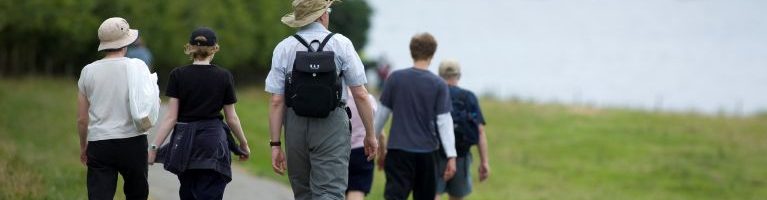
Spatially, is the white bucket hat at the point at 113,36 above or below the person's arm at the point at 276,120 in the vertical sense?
above

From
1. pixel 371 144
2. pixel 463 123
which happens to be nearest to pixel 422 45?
pixel 463 123

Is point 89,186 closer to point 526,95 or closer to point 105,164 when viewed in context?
point 105,164

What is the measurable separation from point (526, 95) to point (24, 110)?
78.7 feet

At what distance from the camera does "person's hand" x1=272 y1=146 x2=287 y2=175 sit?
852 cm

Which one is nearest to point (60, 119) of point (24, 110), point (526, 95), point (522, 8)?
point (24, 110)

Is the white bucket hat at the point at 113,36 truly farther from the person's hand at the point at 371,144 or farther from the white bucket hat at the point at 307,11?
the person's hand at the point at 371,144

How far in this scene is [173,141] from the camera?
888cm

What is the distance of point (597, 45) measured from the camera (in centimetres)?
9081

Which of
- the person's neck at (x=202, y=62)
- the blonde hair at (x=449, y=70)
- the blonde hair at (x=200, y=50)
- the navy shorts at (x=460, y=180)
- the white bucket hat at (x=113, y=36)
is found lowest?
the navy shorts at (x=460, y=180)

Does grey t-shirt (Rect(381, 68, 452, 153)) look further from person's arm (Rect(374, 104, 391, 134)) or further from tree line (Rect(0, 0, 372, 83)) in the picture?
tree line (Rect(0, 0, 372, 83))

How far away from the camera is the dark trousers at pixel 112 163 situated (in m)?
8.63

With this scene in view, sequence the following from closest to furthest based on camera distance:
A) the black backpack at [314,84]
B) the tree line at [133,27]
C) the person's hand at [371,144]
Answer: the black backpack at [314,84] < the person's hand at [371,144] < the tree line at [133,27]

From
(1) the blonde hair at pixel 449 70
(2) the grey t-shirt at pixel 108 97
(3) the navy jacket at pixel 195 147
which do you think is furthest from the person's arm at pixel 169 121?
(1) the blonde hair at pixel 449 70

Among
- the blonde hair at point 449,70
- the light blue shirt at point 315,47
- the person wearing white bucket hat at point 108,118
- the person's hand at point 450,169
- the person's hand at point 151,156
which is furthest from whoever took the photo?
the blonde hair at point 449,70
